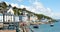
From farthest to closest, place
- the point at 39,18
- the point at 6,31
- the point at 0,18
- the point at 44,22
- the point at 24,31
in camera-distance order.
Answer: the point at 44,22
the point at 39,18
the point at 0,18
the point at 24,31
the point at 6,31

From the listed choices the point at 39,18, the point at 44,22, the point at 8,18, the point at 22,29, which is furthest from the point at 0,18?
the point at 44,22

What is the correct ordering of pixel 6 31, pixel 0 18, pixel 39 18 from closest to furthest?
pixel 6 31 → pixel 0 18 → pixel 39 18

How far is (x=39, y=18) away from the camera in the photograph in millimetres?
165125

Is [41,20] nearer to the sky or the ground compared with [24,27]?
nearer to the ground

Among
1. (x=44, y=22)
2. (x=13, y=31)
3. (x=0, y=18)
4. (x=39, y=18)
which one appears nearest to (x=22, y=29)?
(x=13, y=31)

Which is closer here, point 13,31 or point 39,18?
point 13,31

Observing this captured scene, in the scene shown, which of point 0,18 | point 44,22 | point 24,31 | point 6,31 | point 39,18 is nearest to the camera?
point 6,31

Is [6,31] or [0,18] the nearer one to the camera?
[6,31]

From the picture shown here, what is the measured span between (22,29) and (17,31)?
180 centimetres

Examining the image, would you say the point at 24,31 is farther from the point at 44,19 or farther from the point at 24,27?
the point at 44,19

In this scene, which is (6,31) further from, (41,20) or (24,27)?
(41,20)

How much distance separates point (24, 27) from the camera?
30500 millimetres

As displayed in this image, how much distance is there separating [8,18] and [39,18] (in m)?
114

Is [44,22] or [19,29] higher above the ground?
[19,29]
